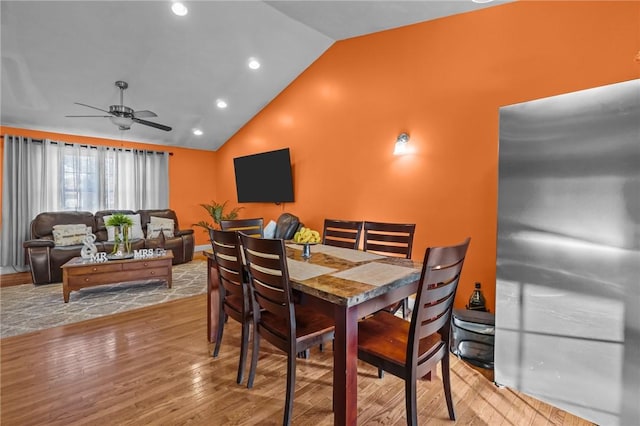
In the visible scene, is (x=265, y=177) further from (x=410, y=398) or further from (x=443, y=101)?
(x=410, y=398)

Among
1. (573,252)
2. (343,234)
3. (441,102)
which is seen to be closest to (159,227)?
(343,234)

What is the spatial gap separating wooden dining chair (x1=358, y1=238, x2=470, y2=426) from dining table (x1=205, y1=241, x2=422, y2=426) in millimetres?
178

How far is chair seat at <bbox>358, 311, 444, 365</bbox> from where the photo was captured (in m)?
1.45

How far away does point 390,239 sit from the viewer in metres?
2.46

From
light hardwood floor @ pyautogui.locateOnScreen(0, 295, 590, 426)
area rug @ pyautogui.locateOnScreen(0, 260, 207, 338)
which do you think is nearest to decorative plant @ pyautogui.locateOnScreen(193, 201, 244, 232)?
area rug @ pyautogui.locateOnScreen(0, 260, 207, 338)

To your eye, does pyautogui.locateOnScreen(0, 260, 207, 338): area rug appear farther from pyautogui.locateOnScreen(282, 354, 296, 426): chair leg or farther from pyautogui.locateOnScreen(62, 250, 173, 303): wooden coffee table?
pyautogui.locateOnScreen(282, 354, 296, 426): chair leg

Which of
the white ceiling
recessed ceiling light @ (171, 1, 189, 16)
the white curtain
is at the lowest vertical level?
the white curtain

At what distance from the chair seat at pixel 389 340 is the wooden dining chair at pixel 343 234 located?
0.99 metres

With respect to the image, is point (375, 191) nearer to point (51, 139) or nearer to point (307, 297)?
point (307, 297)

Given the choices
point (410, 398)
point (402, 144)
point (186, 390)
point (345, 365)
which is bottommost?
point (186, 390)

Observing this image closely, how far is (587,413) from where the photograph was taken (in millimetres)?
1619

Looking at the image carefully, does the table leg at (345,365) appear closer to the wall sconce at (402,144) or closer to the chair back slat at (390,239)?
the chair back slat at (390,239)

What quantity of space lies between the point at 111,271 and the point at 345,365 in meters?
3.63

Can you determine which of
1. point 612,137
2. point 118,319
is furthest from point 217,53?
point 612,137
